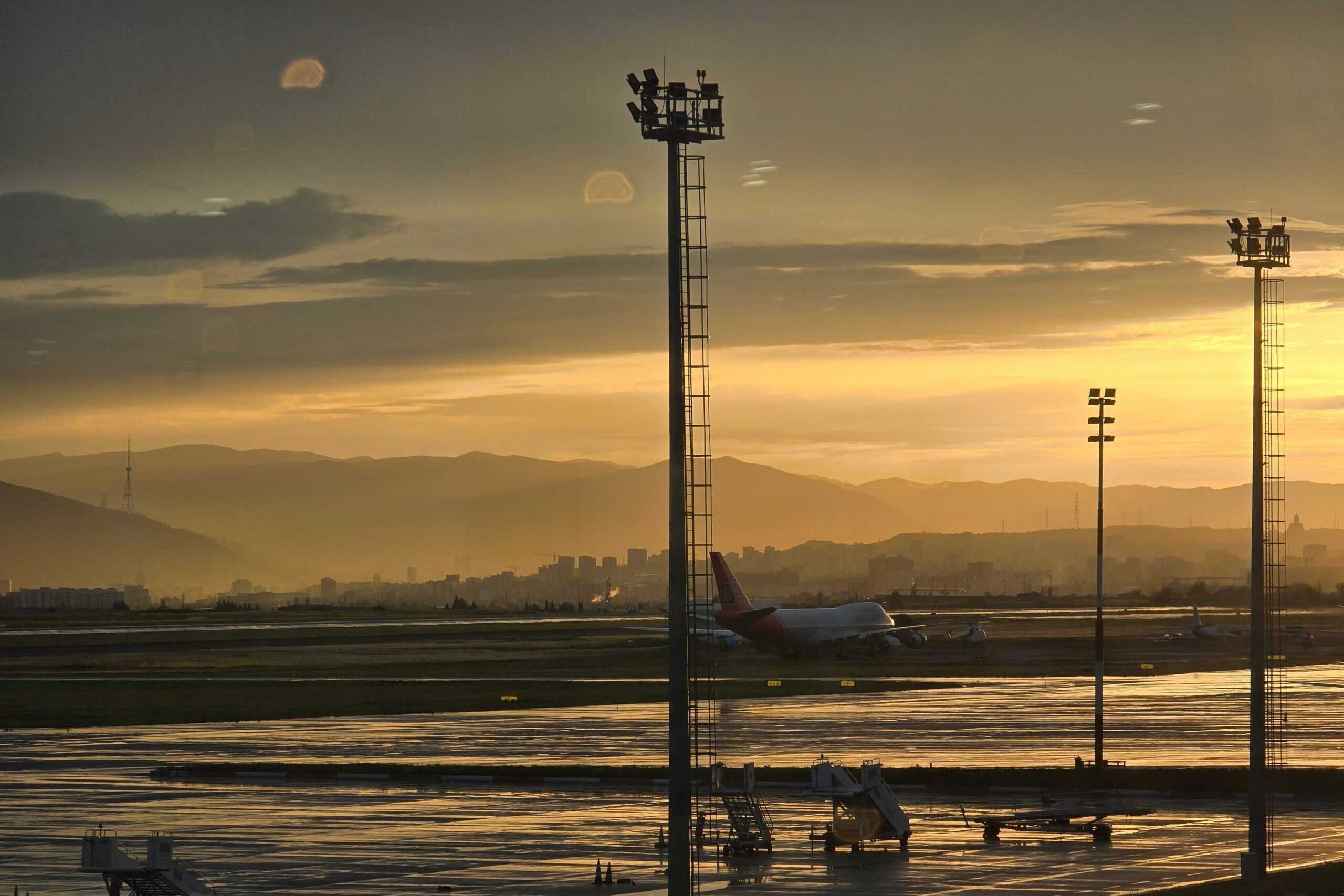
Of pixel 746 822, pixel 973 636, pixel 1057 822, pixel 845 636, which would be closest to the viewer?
pixel 746 822

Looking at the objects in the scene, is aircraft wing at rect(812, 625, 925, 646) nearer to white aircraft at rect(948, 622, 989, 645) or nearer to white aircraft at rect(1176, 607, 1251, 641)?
white aircraft at rect(948, 622, 989, 645)

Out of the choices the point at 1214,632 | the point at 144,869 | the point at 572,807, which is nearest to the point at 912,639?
the point at 1214,632

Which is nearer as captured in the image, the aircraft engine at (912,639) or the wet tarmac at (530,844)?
the wet tarmac at (530,844)

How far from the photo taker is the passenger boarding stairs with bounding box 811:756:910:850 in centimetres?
3900

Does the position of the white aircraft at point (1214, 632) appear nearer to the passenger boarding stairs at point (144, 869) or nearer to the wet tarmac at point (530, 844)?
the wet tarmac at point (530, 844)

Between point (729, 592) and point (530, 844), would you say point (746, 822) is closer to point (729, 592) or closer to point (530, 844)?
point (530, 844)

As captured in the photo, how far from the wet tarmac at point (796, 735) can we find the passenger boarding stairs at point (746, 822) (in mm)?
15591

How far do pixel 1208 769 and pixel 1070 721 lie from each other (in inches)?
803

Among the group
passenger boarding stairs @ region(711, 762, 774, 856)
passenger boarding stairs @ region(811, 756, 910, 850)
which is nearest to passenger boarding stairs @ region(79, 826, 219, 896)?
passenger boarding stairs @ region(711, 762, 774, 856)

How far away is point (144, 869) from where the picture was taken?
29.4m

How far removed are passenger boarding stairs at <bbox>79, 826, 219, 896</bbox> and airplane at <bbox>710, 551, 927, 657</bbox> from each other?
93.1 m

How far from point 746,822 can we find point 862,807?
286 cm

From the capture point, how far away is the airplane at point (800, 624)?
12369 centimetres

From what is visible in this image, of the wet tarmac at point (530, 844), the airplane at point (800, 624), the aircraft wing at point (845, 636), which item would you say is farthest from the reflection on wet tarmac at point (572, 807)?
the aircraft wing at point (845, 636)
